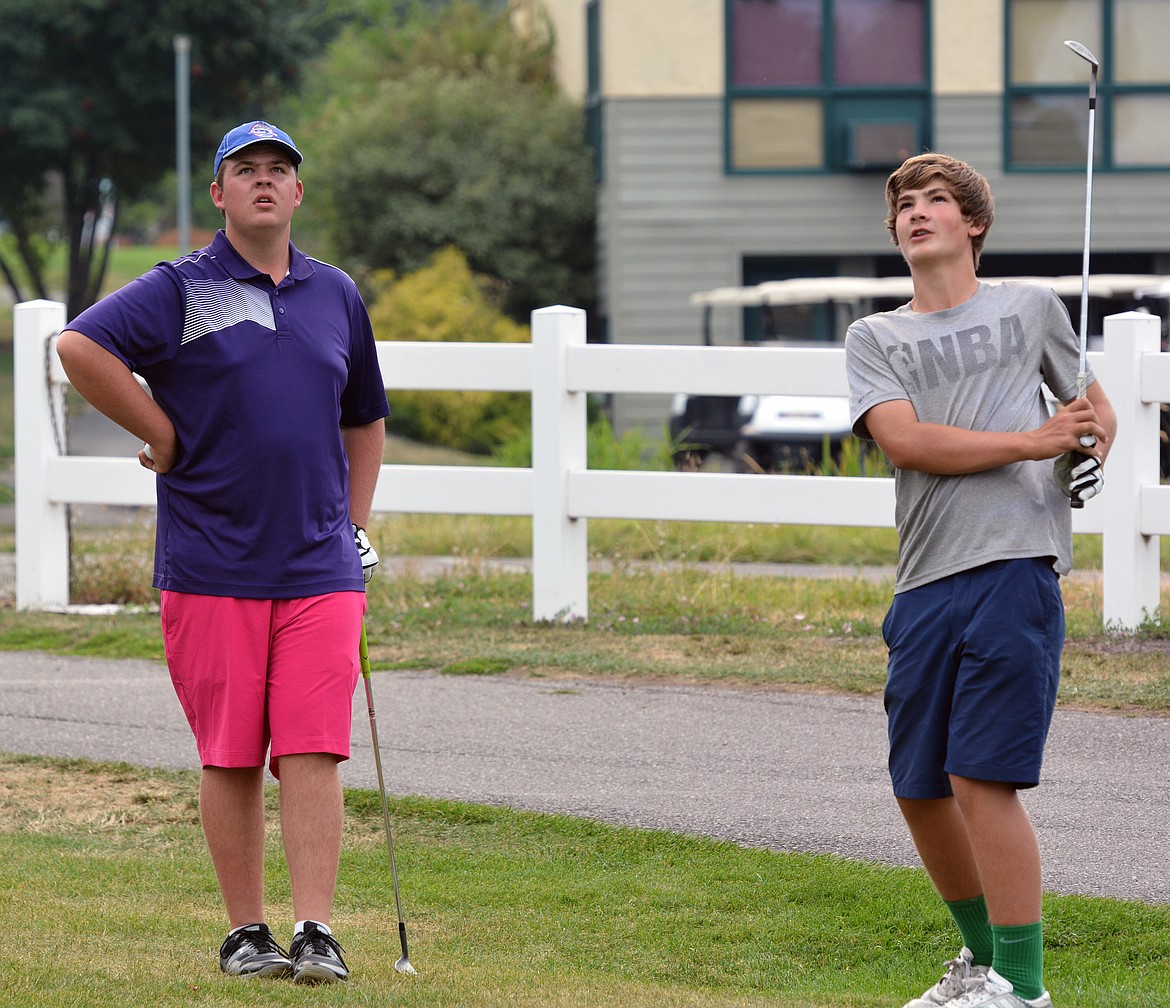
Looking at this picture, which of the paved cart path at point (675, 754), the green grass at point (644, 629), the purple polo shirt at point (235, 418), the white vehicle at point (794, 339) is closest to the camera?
the purple polo shirt at point (235, 418)

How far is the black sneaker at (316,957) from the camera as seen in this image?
4121mm

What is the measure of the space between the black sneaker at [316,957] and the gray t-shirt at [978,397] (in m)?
1.52

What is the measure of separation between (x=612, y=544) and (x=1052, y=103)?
14.7 meters

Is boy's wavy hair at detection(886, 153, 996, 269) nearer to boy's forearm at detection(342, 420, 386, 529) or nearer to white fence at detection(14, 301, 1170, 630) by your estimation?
boy's forearm at detection(342, 420, 386, 529)

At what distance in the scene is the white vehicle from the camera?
19.7m

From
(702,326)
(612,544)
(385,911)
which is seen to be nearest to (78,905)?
(385,911)

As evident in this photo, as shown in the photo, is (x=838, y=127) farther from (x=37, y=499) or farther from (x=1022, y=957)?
(x=1022, y=957)

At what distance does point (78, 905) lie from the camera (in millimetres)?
4891

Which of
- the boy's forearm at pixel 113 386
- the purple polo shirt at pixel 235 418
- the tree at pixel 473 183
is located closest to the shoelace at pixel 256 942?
the purple polo shirt at pixel 235 418

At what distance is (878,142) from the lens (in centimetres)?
2500

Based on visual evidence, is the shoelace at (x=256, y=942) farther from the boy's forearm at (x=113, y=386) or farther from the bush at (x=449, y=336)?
the bush at (x=449, y=336)

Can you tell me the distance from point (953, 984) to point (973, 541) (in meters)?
0.97

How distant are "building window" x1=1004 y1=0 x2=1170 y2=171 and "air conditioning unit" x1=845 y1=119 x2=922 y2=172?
1.34 m

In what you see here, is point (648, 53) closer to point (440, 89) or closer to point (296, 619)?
point (440, 89)
